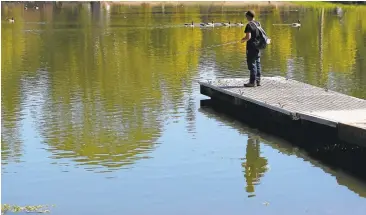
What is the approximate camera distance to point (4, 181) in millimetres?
11273

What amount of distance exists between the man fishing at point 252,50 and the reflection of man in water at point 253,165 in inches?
127

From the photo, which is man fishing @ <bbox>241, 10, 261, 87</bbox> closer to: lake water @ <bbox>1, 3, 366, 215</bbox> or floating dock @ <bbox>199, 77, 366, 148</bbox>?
floating dock @ <bbox>199, 77, 366, 148</bbox>

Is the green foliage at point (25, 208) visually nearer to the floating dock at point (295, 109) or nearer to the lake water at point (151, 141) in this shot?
the lake water at point (151, 141)

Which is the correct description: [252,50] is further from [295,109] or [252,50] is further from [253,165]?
[253,165]

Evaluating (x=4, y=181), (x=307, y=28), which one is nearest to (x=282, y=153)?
(x=4, y=181)

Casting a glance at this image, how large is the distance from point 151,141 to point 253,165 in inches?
97.3

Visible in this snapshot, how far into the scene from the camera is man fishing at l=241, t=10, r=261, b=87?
53.9ft

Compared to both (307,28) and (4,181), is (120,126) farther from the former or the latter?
(307,28)

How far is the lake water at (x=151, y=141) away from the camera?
1031 cm

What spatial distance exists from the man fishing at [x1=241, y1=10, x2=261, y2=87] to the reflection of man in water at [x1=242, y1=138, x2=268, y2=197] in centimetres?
323

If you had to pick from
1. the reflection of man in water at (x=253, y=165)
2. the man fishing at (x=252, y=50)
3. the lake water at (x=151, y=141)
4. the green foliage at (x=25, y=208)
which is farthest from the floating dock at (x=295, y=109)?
the green foliage at (x=25, y=208)

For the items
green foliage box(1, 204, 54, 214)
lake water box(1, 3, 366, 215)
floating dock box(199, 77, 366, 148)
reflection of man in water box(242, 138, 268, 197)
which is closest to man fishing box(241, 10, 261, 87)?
floating dock box(199, 77, 366, 148)

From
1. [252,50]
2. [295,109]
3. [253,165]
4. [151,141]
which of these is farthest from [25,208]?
[252,50]

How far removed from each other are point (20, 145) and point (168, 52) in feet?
63.2
